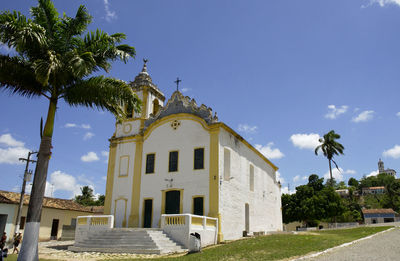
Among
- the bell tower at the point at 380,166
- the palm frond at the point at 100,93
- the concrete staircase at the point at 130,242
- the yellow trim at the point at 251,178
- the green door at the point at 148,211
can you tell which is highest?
the bell tower at the point at 380,166

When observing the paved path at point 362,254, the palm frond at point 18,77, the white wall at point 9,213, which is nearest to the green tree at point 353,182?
the white wall at point 9,213

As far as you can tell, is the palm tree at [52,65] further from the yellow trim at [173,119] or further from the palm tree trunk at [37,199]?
the yellow trim at [173,119]

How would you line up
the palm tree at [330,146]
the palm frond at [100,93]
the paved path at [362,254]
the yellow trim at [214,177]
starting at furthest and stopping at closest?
1. the palm tree at [330,146]
2. the yellow trim at [214,177]
3. the palm frond at [100,93]
4. the paved path at [362,254]

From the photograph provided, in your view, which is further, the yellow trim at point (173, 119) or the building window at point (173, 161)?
the building window at point (173, 161)

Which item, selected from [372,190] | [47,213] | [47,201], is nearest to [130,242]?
[47,213]

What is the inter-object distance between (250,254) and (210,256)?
5.11ft

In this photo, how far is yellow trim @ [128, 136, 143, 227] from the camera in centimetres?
2167

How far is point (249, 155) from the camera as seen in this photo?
2536cm

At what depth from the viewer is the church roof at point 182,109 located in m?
21.6

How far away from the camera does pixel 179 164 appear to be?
21.5 metres

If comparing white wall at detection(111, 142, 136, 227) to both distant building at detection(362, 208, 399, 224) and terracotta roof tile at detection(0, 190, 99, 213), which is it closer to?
terracotta roof tile at detection(0, 190, 99, 213)

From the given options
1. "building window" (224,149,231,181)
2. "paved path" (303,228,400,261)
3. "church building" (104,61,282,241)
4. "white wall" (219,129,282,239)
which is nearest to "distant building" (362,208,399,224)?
"white wall" (219,129,282,239)

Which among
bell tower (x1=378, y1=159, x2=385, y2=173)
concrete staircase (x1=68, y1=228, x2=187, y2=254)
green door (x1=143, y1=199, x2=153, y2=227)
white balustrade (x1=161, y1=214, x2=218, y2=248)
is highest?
bell tower (x1=378, y1=159, x2=385, y2=173)

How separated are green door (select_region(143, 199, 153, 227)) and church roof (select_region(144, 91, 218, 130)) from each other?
5.25 metres
